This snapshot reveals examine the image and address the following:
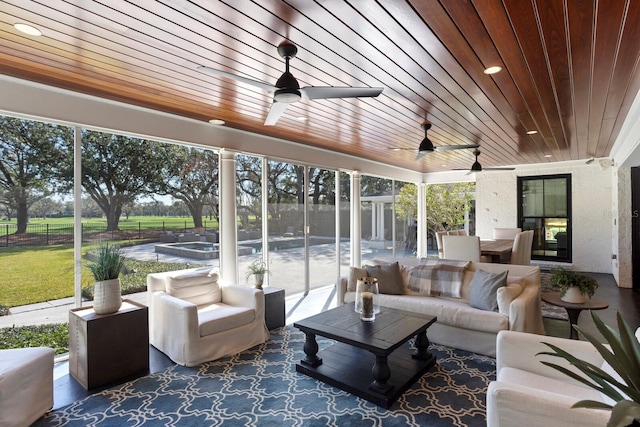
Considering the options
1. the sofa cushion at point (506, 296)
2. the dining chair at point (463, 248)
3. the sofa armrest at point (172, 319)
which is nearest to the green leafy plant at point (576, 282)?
the sofa cushion at point (506, 296)

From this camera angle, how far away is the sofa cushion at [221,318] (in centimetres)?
337

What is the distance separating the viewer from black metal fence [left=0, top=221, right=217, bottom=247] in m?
3.23

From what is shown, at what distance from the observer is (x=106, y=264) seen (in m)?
3.14

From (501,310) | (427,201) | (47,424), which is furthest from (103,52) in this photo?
(427,201)

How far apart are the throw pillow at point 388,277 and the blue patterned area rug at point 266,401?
1.14 meters

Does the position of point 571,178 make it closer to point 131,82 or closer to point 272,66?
point 272,66

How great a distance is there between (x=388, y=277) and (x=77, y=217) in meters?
3.56

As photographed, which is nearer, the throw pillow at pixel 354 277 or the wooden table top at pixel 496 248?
the throw pillow at pixel 354 277

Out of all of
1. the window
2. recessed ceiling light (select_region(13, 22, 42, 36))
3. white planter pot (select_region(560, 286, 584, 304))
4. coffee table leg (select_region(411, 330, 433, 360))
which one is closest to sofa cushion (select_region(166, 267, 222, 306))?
coffee table leg (select_region(411, 330, 433, 360))

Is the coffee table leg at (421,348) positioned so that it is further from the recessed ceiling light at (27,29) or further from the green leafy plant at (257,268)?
the recessed ceiling light at (27,29)

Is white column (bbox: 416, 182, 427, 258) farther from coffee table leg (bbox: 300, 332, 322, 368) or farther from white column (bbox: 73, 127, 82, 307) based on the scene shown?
white column (bbox: 73, 127, 82, 307)

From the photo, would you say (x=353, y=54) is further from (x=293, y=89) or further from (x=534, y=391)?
(x=534, y=391)

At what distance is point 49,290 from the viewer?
3.46 metres

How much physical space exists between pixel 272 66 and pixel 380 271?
2787 millimetres
